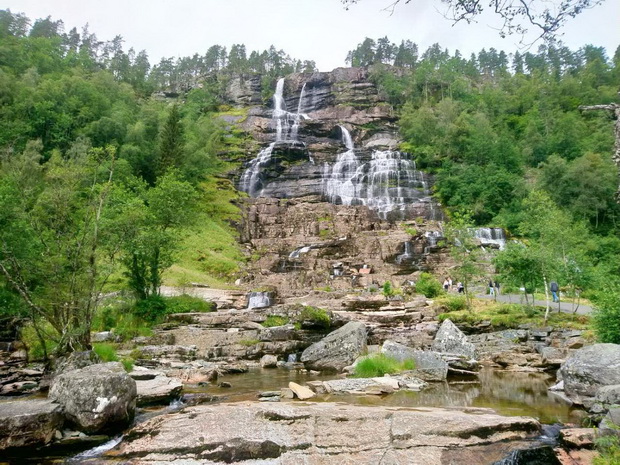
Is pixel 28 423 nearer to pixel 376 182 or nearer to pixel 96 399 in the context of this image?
pixel 96 399

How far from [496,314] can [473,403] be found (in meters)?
12.9

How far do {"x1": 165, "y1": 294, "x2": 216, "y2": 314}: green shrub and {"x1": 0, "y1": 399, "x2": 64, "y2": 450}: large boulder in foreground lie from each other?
1419 centimetres

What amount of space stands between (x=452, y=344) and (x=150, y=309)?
14.6 metres

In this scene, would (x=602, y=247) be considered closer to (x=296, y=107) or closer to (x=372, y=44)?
(x=296, y=107)

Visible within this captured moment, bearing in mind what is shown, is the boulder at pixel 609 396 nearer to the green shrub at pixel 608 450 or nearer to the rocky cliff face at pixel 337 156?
the green shrub at pixel 608 450

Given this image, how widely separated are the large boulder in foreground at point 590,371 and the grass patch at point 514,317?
918cm

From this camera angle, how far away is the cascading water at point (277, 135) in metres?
53.6

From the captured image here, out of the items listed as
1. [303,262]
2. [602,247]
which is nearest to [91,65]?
[303,262]

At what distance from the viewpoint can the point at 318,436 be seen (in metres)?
5.64

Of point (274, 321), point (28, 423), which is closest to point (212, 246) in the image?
point (274, 321)

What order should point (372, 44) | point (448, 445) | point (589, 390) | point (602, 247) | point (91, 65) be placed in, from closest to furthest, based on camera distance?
point (448, 445), point (589, 390), point (602, 247), point (91, 65), point (372, 44)

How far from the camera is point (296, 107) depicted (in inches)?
3246

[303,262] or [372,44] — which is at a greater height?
[372,44]

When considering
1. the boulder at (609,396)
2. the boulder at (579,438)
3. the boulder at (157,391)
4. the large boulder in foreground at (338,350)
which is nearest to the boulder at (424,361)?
the large boulder in foreground at (338,350)
